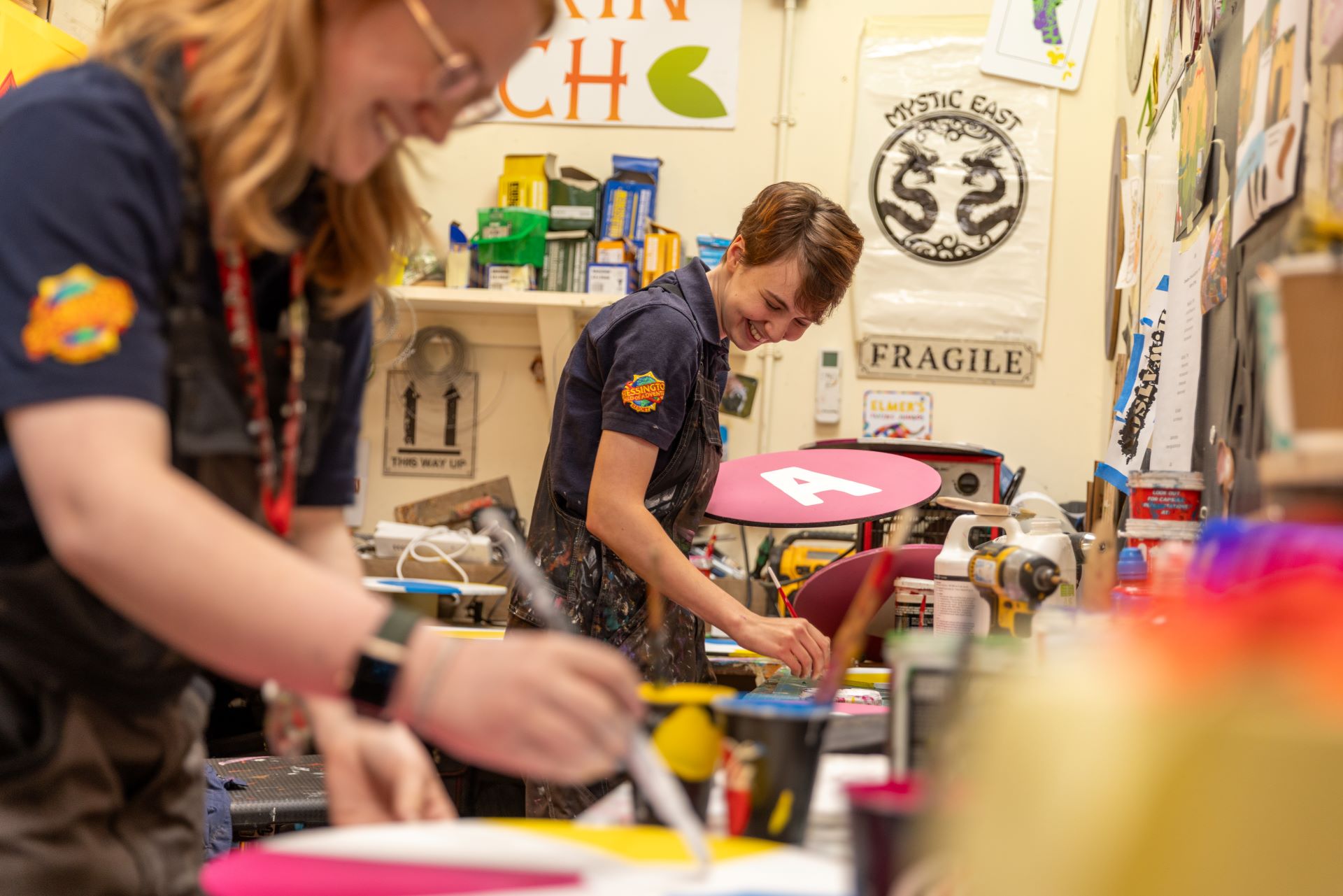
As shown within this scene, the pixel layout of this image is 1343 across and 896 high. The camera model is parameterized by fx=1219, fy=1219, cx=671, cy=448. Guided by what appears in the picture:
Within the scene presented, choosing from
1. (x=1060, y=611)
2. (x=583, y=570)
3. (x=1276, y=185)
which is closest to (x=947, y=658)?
(x=1060, y=611)

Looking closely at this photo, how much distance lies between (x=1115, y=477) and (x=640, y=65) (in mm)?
2706

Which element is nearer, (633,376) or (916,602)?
(633,376)

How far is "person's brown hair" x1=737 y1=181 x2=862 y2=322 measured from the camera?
2191 millimetres

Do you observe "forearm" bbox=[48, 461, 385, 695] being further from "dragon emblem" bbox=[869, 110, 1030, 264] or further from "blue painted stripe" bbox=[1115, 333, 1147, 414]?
"dragon emblem" bbox=[869, 110, 1030, 264]

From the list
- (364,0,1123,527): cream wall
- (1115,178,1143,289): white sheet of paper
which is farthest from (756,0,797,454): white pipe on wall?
(1115,178,1143,289): white sheet of paper

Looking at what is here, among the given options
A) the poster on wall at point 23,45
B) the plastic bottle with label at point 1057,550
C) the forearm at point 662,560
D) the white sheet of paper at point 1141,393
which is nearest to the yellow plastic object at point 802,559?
the white sheet of paper at point 1141,393

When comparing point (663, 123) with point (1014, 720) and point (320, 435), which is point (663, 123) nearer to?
point (320, 435)

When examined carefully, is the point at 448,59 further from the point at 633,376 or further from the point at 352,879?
the point at 633,376

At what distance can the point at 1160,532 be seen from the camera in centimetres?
135

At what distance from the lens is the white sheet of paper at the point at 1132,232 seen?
9.07 feet

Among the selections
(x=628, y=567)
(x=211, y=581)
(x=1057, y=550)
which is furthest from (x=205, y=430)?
(x=628, y=567)

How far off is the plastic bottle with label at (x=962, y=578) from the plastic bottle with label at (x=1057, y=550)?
24 millimetres

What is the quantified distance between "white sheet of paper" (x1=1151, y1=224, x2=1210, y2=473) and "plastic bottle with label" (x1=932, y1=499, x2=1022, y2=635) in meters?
0.27

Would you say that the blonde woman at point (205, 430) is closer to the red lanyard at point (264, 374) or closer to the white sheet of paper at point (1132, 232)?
the red lanyard at point (264, 374)
